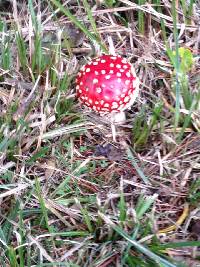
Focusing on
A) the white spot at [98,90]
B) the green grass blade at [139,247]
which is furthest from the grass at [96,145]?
the white spot at [98,90]

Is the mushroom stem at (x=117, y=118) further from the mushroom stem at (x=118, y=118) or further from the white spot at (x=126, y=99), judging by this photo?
the white spot at (x=126, y=99)

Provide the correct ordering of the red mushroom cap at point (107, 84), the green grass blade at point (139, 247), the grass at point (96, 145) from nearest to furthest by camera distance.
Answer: the green grass blade at point (139, 247)
the grass at point (96, 145)
the red mushroom cap at point (107, 84)

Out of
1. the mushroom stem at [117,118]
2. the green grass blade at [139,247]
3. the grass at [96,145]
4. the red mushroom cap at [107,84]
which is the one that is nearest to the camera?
the green grass blade at [139,247]

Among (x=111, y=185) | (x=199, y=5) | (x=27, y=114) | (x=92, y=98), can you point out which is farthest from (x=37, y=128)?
(x=199, y=5)

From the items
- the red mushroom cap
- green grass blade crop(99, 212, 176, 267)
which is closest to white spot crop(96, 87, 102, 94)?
the red mushroom cap

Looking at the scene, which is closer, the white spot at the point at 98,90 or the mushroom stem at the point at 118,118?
the white spot at the point at 98,90

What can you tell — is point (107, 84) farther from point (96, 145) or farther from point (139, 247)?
point (139, 247)

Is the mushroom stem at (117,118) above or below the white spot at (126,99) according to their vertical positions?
below

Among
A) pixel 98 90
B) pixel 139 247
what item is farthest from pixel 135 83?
pixel 139 247
